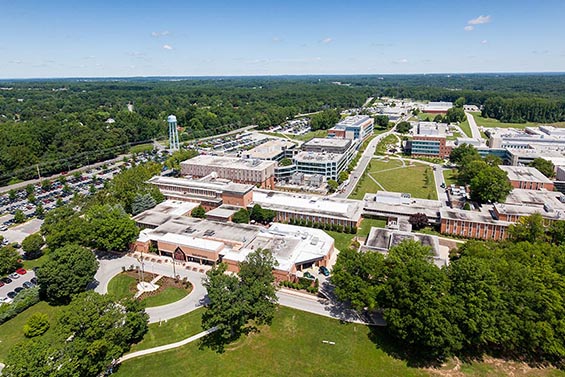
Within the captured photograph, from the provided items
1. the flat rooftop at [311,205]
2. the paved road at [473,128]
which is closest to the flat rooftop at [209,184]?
the flat rooftop at [311,205]

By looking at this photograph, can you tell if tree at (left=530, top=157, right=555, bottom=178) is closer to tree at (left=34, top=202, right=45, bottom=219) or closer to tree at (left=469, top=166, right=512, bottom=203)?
tree at (left=469, top=166, right=512, bottom=203)

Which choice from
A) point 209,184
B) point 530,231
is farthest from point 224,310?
point 209,184

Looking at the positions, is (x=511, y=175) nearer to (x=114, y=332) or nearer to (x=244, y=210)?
(x=244, y=210)

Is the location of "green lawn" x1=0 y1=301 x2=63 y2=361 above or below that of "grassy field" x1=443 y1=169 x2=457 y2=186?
below

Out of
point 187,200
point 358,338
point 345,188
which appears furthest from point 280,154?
point 358,338

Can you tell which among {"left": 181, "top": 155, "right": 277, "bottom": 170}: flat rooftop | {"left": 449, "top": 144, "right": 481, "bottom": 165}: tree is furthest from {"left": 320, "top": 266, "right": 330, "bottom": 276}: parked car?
{"left": 449, "top": 144, "right": 481, "bottom": 165}: tree

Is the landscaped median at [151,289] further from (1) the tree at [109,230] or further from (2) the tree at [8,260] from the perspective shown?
(2) the tree at [8,260]
